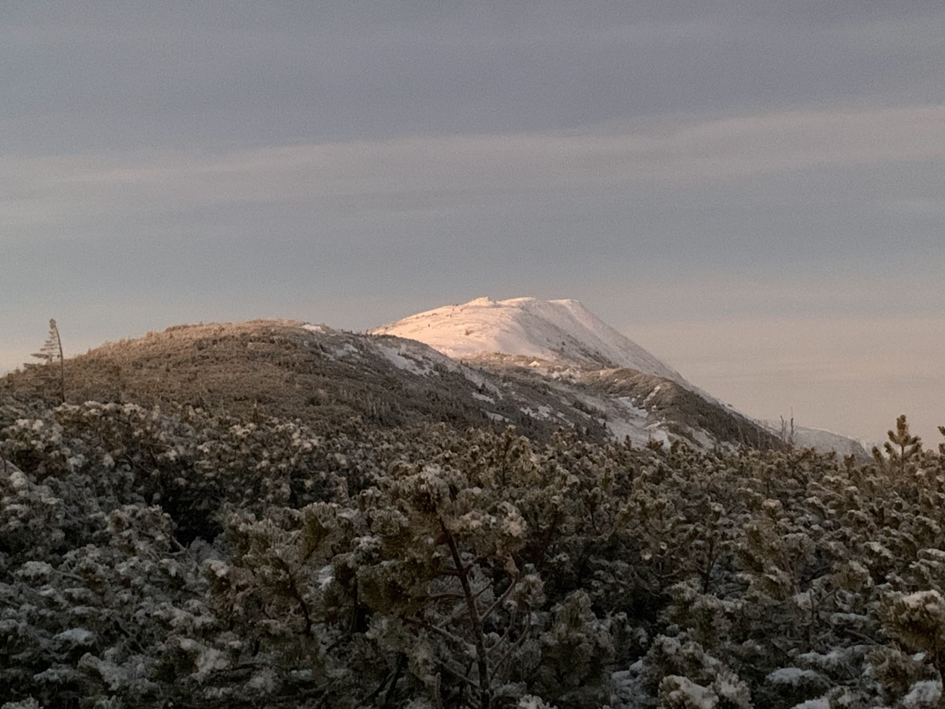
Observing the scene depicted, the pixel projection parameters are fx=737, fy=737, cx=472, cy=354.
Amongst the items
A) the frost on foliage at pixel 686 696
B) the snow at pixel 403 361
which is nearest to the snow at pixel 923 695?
the frost on foliage at pixel 686 696

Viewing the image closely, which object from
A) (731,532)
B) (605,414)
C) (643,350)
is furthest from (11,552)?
(643,350)

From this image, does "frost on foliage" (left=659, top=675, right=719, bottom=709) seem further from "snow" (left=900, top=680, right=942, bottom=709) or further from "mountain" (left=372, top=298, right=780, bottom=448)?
"mountain" (left=372, top=298, right=780, bottom=448)

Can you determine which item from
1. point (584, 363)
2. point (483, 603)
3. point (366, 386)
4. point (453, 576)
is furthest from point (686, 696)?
point (584, 363)

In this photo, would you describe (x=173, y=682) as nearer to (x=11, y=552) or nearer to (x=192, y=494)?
(x=11, y=552)

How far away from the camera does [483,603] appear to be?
4559 millimetres

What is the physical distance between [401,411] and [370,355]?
34.1 ft

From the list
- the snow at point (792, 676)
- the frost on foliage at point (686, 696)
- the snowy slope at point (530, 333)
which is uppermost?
the snowy slope at point (530, 333)

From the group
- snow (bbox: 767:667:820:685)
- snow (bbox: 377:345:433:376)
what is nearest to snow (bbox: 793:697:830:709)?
snow (bbox: 767:667:820:685)

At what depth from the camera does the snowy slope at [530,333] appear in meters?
72.9

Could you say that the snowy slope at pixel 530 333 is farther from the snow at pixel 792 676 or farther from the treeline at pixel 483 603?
the snow at pixel 792 676

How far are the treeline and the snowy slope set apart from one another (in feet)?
190

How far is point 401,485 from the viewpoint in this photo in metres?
3.08

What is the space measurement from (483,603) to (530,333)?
77.4m

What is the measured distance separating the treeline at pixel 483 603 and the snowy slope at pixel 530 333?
190 ft
